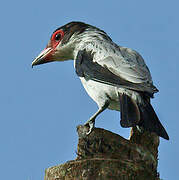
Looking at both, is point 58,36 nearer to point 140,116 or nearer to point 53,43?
point 53,43

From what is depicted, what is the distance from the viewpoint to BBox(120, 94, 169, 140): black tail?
16.6 feet

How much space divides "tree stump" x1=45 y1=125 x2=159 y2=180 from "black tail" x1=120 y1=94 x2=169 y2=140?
0.42 meters

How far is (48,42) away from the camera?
781cm

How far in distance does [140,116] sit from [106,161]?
144cm

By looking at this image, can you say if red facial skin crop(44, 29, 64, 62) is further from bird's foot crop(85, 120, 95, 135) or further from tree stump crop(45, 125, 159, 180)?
tree stump crop(45, 125, 159, 180)

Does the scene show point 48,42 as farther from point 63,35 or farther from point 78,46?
point 78,46

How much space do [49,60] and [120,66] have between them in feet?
6.90

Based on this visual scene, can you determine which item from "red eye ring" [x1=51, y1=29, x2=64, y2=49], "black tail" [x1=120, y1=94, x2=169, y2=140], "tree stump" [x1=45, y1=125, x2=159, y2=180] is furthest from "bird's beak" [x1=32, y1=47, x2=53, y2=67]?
"tree stump" [x1=45, y1=125, x2=159, y2=180]

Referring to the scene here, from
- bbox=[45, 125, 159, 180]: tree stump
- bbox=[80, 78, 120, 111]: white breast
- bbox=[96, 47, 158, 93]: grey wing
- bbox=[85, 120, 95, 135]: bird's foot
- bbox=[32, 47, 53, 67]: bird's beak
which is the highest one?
bbox=[32, 47, 53, 67]: bird's beak

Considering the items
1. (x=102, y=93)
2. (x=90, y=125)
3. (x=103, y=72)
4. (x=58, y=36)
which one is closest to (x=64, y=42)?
(x=58, y=36)

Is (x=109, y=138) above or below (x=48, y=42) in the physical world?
below

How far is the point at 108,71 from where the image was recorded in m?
5.93

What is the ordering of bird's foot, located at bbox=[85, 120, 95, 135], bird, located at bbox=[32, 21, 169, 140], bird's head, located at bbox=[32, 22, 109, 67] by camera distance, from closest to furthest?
bird's foot, located at bbox=[85, 120, 95, 135], bird, located at bbox=[32, 21, 169, 140], bird's head, located at bbox=[32, 22, 109, 67]

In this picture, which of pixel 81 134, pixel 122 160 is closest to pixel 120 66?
pixel 81 134
